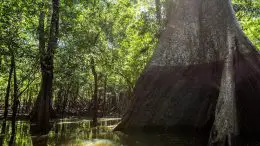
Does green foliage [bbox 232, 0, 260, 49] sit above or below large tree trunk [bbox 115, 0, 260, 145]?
above

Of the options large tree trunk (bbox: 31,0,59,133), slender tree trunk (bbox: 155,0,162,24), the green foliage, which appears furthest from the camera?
slender tree trunk (bbox: 155,0,162,24)

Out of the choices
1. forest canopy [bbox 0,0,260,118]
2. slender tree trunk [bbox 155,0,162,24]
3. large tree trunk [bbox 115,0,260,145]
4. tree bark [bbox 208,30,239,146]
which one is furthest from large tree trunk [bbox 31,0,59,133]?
tree bark [bbox 208,30,239,146]

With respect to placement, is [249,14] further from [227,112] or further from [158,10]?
[227,112]

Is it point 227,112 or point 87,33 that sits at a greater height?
point 87,33

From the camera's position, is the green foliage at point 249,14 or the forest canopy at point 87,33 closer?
the forest canopy at point 87,33

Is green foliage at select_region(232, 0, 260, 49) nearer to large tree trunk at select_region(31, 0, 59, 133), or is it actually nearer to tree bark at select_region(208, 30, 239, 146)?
tree bark at select_region(208, 30, 239, 146)

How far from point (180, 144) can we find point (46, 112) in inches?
347

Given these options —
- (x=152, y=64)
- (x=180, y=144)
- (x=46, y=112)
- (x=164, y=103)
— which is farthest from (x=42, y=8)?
(x=180, y=144)

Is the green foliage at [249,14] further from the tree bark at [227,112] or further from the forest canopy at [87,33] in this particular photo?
the tree bark at [227,112]

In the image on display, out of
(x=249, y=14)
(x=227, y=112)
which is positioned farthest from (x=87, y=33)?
(x=227, y=112)

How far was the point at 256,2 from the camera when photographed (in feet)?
52.8

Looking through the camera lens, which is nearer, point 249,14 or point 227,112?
point 227,112

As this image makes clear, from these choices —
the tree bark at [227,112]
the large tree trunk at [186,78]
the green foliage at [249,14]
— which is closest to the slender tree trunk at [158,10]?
the green foliage at [249,14]

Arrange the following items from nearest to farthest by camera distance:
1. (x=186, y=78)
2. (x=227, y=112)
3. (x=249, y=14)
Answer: (x=227, y=112)
(x=186, y=78)
(x=249, y=14)
